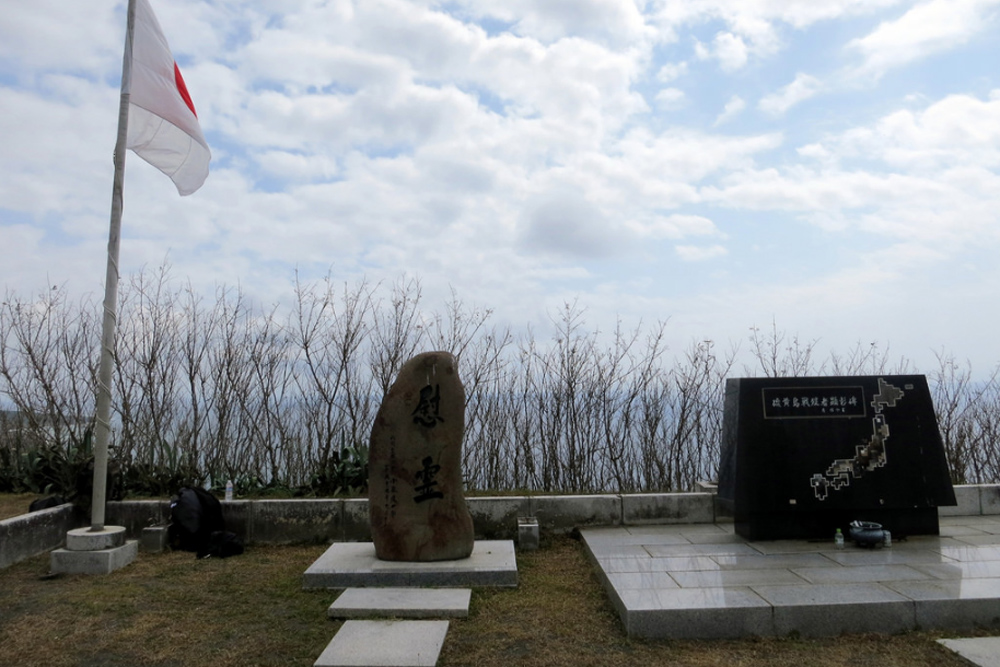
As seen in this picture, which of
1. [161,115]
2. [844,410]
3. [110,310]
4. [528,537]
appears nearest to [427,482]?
[528,537]

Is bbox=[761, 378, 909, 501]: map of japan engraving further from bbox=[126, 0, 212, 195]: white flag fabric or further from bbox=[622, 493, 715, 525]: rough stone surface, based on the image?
bbox=[126, 0, 212, 195]: white flag fabric

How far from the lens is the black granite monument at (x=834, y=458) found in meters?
5.67

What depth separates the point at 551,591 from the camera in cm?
481

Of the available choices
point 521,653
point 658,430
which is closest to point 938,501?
point 658,430

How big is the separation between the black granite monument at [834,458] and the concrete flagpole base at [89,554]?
15.7 ft

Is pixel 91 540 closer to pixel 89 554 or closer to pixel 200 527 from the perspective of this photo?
pixel 89 554

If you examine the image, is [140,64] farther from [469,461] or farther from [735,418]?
[735,418]

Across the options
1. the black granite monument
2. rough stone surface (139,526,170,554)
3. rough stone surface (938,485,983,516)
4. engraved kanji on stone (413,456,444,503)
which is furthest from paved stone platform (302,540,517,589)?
rough stone surface (938,485,983,516)

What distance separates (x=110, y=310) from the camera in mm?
5414

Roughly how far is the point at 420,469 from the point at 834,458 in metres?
3.31

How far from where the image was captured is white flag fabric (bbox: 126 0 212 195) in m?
5.63

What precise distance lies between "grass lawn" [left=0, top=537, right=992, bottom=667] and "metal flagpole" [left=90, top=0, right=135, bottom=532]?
0.70 m

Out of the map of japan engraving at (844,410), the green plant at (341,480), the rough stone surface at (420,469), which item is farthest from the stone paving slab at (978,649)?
the green plant at (341,480)

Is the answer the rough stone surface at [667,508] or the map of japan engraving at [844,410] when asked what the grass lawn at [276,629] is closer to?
the rough stone surface at [667,508]
